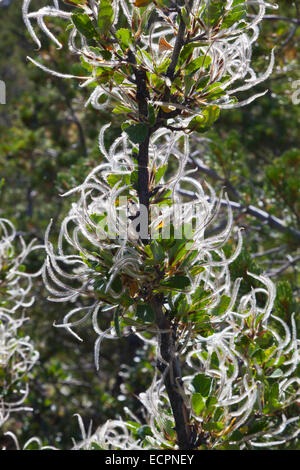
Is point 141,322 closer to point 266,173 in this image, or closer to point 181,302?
point 181,302

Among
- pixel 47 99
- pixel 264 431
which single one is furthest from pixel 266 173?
pixel 47 99

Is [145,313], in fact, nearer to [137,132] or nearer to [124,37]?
[137,132]

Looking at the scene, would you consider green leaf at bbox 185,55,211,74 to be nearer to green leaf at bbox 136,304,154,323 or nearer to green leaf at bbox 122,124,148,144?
green leaf at bbox 122,124,148,144

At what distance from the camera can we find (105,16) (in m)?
0.74

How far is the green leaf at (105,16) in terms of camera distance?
0.73 metres

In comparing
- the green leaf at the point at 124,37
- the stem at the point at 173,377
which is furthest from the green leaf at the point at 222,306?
the green leaf at the point at 124,37

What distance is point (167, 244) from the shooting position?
0.84m

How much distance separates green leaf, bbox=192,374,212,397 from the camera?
98 centimetres

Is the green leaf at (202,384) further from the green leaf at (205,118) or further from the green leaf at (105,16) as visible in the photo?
the green leaf at (105,16)

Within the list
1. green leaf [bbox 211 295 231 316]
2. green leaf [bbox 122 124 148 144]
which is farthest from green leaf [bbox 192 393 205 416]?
green leaf [bbox 122 124 148 144]

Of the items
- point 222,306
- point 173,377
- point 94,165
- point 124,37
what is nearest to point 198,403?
point 173,377

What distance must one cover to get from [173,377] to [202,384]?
0.29 feet

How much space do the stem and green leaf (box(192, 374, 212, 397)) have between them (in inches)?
1.7
